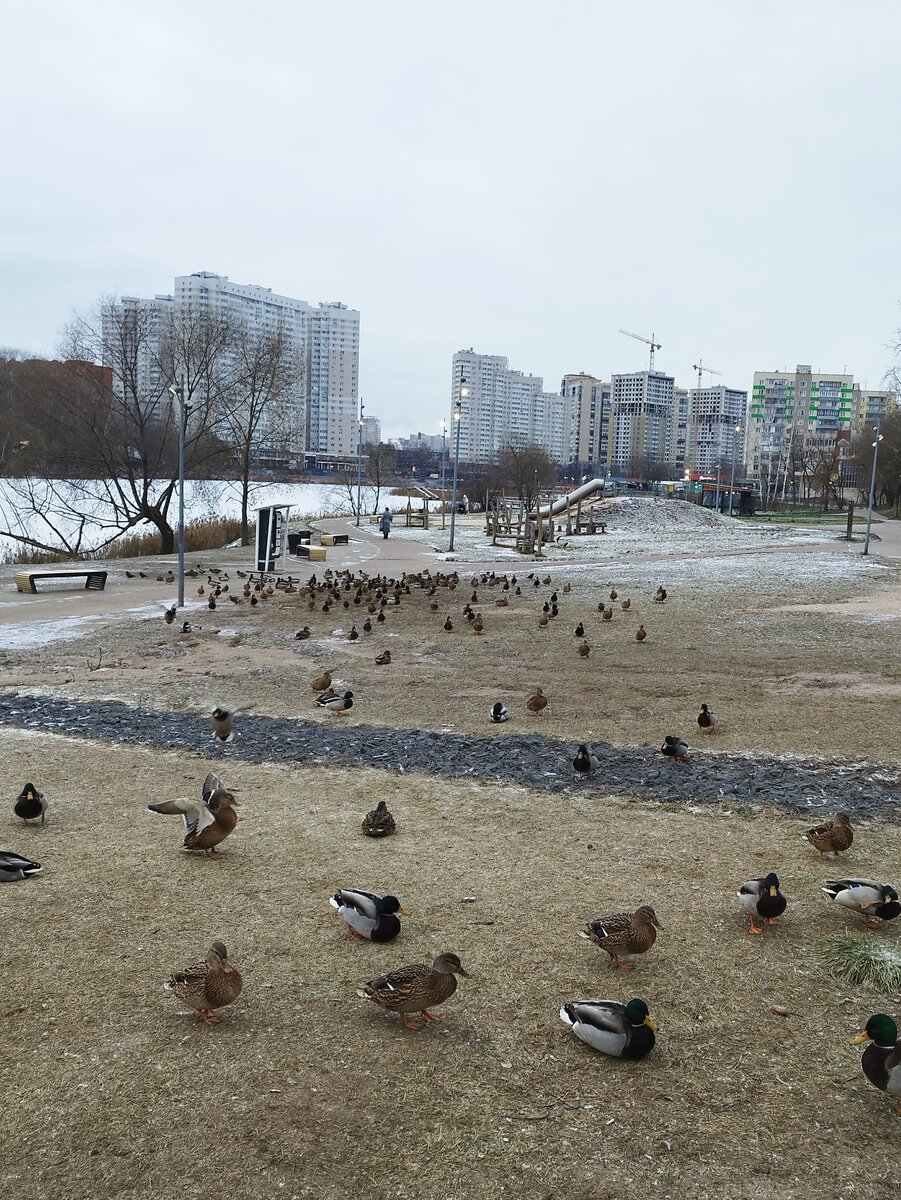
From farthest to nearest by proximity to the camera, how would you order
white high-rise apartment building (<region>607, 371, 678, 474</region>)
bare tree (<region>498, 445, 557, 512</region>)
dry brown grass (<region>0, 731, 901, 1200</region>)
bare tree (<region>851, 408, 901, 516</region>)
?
1. white high-rise apartment building (<region>607, 371, 678, 474</region>)
2. bare tree (<region>851, 408, 901, 516</region>)
3. bare tree (<region>498, 445, 557, 512</region>)
4. dry brown grass (<region>0, 731, 901, 1200</region>)

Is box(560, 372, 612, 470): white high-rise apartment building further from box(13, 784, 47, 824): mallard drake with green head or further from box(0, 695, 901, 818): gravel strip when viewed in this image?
box(13, 784, 47, 824): mallard drake with green head

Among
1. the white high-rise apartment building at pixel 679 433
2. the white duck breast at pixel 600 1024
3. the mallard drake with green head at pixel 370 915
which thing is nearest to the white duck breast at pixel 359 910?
the mallard drake with green head at pixel 370 915

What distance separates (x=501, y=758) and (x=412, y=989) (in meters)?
4.98

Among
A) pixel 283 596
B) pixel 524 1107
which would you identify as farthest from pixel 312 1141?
pixel 283 596

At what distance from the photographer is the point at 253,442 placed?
141ft

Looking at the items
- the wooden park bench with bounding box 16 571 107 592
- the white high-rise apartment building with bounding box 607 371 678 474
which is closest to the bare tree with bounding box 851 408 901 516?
the wooden park bench with bounding box 16 571 107 592

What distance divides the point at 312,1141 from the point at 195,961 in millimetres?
1741

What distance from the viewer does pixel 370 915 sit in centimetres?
535

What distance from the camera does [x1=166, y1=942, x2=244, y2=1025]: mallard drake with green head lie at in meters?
4.43

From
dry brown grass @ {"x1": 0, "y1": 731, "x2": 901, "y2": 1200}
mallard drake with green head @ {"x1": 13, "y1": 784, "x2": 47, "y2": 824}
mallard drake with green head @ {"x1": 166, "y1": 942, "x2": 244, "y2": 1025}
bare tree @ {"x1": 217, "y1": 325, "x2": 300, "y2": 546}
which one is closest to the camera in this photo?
dry brown grass @ {"x1": 0, "y1": 731, "x2": 901, "y2": 1200}

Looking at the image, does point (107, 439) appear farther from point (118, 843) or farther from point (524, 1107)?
point (524, 1107)

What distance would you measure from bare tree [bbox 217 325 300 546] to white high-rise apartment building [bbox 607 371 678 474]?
121549mm

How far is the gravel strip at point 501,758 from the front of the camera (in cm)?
812

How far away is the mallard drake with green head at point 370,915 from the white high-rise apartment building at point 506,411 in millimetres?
162540
